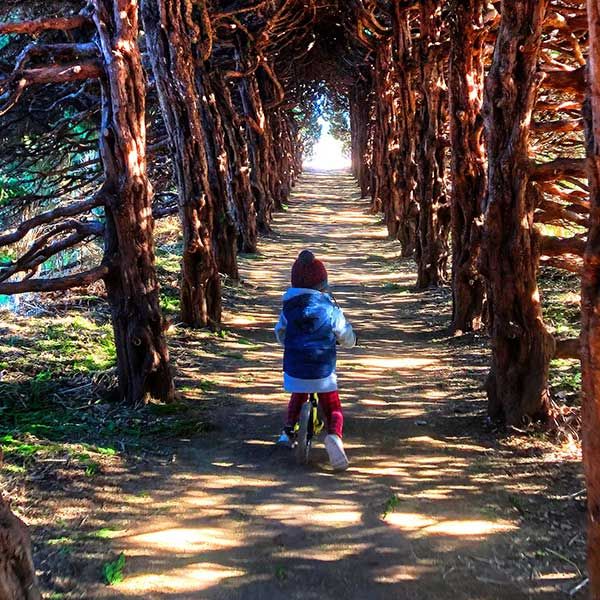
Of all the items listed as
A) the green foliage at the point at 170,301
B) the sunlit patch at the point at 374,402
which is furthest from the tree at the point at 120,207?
the green foliage at the point at 170,301

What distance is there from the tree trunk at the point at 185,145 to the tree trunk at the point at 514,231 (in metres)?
4.22

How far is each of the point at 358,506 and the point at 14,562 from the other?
2.21 m

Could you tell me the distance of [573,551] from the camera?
339cm

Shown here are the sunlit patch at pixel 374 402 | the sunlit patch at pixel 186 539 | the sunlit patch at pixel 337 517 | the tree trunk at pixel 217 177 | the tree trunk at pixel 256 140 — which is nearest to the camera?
the sunlit patch at pixel 186 539

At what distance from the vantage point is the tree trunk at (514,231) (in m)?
4.95

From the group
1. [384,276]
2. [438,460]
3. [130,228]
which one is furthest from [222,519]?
[384,276]

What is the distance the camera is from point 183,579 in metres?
3.22

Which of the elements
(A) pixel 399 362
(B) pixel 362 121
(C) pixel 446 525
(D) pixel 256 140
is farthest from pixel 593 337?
(B) pixel 362 121

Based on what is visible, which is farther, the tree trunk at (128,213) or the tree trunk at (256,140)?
the tree trunk at (256,140)

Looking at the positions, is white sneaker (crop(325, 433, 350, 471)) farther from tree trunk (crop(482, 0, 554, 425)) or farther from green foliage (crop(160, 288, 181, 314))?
green foliage (crop(160, 288, 181, 314))

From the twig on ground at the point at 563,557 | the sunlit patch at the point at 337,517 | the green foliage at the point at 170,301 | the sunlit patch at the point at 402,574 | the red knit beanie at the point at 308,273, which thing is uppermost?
the red knit beanie at the point at 308,273

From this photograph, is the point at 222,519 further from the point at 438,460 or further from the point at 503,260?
the point at 503,260

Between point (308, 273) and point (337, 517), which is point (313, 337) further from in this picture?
point (337, 517)

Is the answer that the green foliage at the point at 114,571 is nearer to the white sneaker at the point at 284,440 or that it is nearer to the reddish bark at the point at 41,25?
the white sneaker at the point at 284,440
